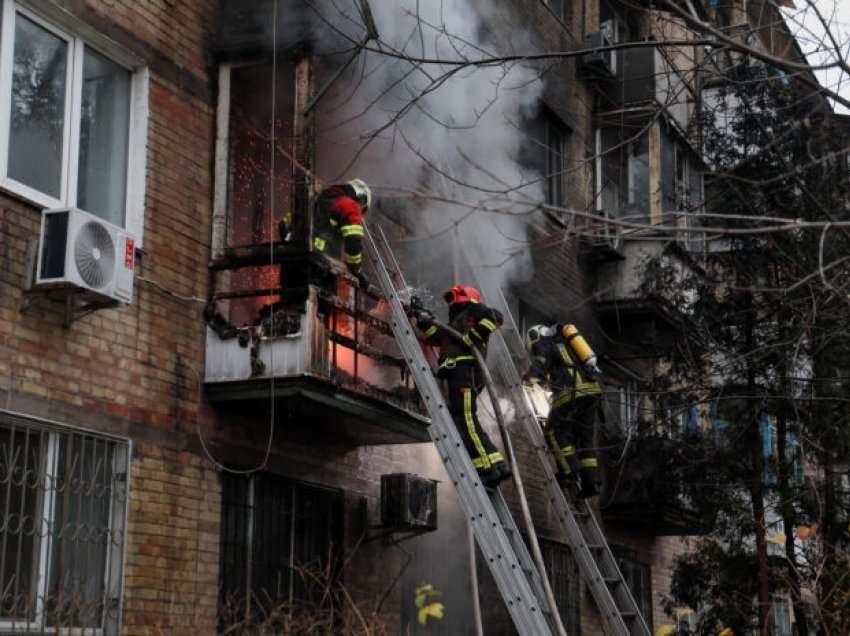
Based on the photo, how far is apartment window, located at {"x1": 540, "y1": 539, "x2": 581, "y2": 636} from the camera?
14.5 metres

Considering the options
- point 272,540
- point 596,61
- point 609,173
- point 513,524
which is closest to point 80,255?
point 272,540

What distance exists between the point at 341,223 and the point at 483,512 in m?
2.44

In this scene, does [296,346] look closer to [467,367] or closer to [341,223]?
[341,223]

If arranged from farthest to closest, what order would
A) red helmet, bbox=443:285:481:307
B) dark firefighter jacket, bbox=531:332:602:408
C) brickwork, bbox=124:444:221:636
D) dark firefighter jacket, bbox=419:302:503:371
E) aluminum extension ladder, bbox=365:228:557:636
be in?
1. dark firefighter jacket, bbox=531:332:602:408
2. red helmet, bbox=443:285:481:307
3. dark firefighter jacket, bbox=419:302:503:371
4. aluminum extension ladder, bbox=365:228:557:636
5. brickwork, bbox=124:444:221:636

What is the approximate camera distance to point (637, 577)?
17.1 m

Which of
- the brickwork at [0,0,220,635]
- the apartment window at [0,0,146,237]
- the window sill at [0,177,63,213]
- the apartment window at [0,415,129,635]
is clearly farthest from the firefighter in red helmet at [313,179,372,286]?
the apartment window at [0,415,129,635]

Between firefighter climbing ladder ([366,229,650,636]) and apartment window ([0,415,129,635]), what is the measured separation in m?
2.32

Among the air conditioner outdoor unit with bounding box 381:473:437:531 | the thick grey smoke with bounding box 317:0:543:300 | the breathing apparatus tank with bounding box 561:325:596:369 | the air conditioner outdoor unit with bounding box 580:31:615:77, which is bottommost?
the air conditioner outdoor unit with bounding box 381:473:437:531

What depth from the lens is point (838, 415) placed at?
12594 millimetres

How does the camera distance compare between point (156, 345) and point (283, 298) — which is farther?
point (283, 298)

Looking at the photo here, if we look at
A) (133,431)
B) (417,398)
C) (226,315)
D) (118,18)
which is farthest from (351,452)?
(118,18)

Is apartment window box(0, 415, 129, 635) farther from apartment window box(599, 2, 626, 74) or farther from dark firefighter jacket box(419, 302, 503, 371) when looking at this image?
Result: apartment window box(599, 2, 626, 74)

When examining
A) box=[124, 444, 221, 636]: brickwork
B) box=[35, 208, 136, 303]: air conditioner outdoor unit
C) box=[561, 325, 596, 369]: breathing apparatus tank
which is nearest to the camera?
box=[35, 208, 136, 303]: air conditioner outdoor unit

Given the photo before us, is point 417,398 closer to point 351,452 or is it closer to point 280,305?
point 351,452
